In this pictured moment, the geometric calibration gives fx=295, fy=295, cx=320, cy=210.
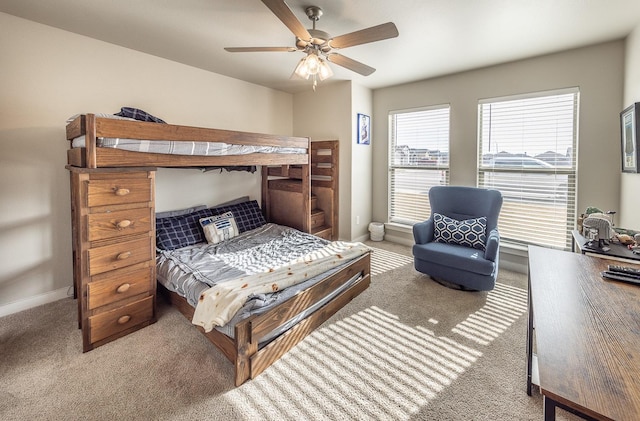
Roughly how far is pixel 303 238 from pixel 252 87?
7.95 ft

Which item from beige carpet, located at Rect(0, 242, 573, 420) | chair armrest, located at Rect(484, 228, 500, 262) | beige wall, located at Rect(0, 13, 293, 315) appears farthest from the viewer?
chair armrest, located at Rect(484, 228, 500, 262)

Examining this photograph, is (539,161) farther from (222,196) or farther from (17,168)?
(17,168)

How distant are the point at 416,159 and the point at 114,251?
3841mm

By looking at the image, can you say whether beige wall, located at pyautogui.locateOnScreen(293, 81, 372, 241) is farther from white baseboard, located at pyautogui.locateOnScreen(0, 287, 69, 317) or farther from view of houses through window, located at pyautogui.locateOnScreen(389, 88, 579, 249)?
white baseboard, located at pyautogui.locateOnScreen(0, 287, 69, 317)

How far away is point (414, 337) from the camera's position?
224cm

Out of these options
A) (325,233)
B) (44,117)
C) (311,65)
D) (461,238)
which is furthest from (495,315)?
(44,117)

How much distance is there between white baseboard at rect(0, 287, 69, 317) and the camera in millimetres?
2531

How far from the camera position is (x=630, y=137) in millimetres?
2479

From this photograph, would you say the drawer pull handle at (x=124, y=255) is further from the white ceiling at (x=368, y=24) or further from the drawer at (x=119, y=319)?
the white ceiling at (x=368, y=24)

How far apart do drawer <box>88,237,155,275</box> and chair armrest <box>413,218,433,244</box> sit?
2.59 metres

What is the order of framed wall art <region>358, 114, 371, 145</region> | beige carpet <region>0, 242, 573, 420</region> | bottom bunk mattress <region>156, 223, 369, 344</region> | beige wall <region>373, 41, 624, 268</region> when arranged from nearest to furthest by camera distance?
1. beige carpet <region>0, 242, 573, 420</region>
2. bottom bunk mattress <region>156, 223, 369, 344</region>
3. beige wall <region>373, 41, 624, 268</region>
4. framed wall art <region>358, 114, 371, 145</region>

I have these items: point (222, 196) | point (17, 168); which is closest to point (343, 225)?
point (222, 196)

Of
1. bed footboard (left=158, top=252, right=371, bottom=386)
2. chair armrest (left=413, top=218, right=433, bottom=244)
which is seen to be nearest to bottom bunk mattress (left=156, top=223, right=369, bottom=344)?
bed footboard (left=158, top=252, right=371, bottom=386)

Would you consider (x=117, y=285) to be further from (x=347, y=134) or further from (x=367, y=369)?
(x=347, y=134)
